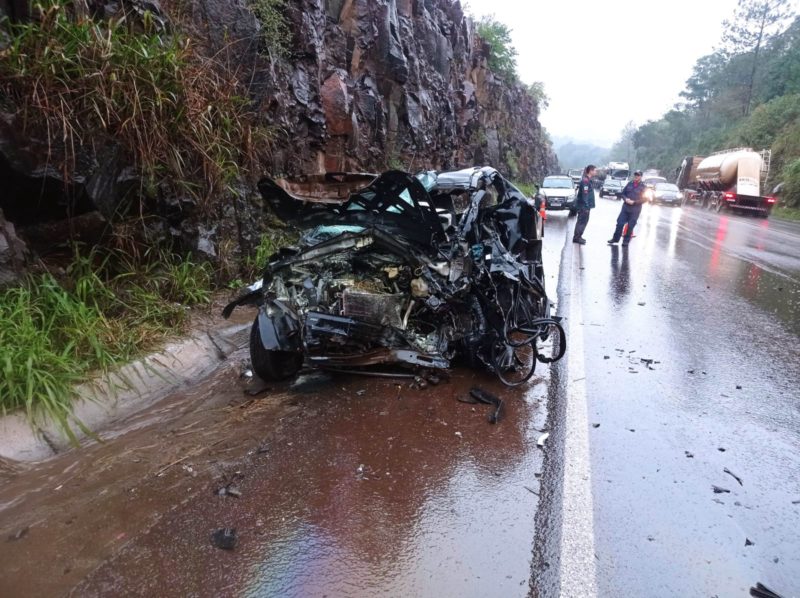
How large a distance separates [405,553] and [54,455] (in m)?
2.51

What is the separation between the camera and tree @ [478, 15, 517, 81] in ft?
111

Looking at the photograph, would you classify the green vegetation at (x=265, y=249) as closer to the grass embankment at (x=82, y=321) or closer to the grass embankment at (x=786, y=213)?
the grass embankment at (x=82, y=321)

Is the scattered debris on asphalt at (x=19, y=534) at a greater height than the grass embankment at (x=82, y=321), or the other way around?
the grass embankment at (x=82, y=321)

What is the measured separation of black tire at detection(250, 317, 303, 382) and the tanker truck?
26942 mm

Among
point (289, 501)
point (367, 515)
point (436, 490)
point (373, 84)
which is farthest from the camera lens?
point (373, 84)

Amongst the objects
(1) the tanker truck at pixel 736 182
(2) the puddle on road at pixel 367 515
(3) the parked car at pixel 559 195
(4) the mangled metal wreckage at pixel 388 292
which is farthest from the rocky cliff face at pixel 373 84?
(1) the tanker truck at pixel 736 182

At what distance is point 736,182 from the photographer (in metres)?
24.8

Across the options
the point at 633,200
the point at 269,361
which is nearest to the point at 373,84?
the point at 633,200

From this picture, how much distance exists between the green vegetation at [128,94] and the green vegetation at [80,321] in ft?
3.31

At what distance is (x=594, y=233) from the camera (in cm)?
1486

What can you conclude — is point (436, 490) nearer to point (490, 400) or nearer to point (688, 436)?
point (490, 400)

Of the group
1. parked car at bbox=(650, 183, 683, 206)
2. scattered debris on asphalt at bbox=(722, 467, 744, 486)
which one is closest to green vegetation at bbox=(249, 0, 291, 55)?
scattered debris on asphalt at bbox=(722, 467, 744, 486)

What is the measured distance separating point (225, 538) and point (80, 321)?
2630 mm

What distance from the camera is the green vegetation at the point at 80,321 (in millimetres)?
3473
